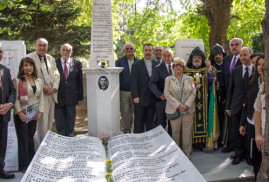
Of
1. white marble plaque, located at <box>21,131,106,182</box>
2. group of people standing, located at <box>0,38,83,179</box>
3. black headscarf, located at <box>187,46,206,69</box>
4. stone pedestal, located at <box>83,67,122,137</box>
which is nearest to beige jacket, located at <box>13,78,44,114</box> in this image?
group of people standing, located at <box>0,38,83,179</box>

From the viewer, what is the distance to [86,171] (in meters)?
4.09

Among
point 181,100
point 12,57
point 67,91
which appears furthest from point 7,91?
point 181,100

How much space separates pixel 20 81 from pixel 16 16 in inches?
246

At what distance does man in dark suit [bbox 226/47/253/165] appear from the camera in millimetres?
4910

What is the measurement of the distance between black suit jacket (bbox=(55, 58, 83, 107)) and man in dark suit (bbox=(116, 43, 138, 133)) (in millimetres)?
911

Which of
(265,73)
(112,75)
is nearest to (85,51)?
(112,75)

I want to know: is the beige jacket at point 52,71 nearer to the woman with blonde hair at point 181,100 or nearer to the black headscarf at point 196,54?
the woman with blonde hair at point 181,100

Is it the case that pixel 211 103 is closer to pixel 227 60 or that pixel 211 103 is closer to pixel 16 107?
pixel 227 60

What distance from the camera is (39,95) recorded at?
16.2 ft

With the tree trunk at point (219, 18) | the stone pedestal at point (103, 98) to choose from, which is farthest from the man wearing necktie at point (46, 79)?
the tree trunk at point (219, 18)

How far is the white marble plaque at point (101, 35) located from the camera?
6355 mm

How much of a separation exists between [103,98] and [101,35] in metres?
1.34

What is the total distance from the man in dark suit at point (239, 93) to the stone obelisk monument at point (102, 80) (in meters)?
2.30

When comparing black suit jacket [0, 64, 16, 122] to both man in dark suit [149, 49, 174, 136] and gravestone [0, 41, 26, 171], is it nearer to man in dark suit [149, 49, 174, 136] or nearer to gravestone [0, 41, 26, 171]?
gravestone [0, 41, 26, 171]
